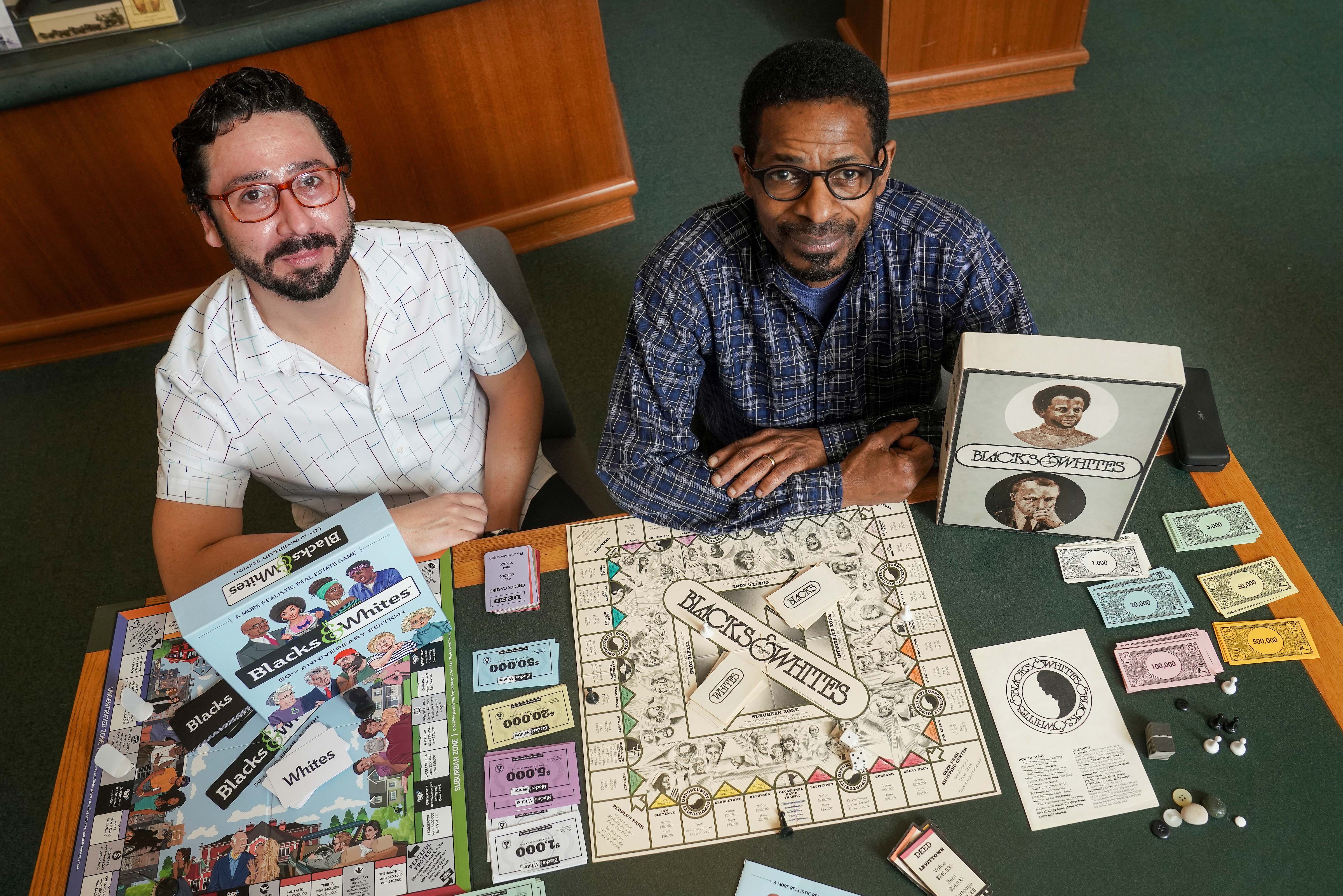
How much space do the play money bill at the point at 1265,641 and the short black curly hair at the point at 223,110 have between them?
4.75 feet

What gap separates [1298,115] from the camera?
2.90 meters

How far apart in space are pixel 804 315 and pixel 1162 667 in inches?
27.3

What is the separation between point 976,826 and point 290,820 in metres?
0.79

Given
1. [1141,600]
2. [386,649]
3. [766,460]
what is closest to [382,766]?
[386,649]

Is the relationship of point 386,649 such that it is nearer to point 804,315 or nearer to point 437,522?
point 437,522

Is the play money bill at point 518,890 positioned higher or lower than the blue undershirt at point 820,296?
lower

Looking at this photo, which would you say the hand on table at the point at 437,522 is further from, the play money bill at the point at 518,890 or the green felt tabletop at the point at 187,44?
the green felt tabletop at the point at 187,44

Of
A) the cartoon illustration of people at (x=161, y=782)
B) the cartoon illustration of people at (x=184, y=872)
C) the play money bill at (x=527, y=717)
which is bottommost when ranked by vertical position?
the cartoon illustration of people at (x=184, y=872)

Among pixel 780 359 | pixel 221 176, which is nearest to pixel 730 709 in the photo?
pixel 780 359

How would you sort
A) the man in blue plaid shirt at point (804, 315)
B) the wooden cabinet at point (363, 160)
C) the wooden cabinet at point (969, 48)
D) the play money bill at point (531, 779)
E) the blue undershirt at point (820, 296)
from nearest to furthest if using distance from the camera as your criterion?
the play money bill at point (531, 779) < the man in blue plaid shirt at point (804, 315) < the blue undershirt at point (820, 296) < the wooden cabinet at point (363, 160) < the wooden cabinet at point (969, 48)

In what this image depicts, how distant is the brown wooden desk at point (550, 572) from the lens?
1.03 m

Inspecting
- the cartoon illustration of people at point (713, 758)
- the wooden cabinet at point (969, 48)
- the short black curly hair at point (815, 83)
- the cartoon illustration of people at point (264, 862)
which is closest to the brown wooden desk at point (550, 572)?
the cartoon illustration of people at point (264, 862)

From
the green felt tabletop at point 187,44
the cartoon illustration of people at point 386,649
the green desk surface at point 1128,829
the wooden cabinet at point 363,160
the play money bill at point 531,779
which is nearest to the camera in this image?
the green desk surface at point 1128,829

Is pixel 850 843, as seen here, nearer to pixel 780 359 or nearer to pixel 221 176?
pixel 780 359
